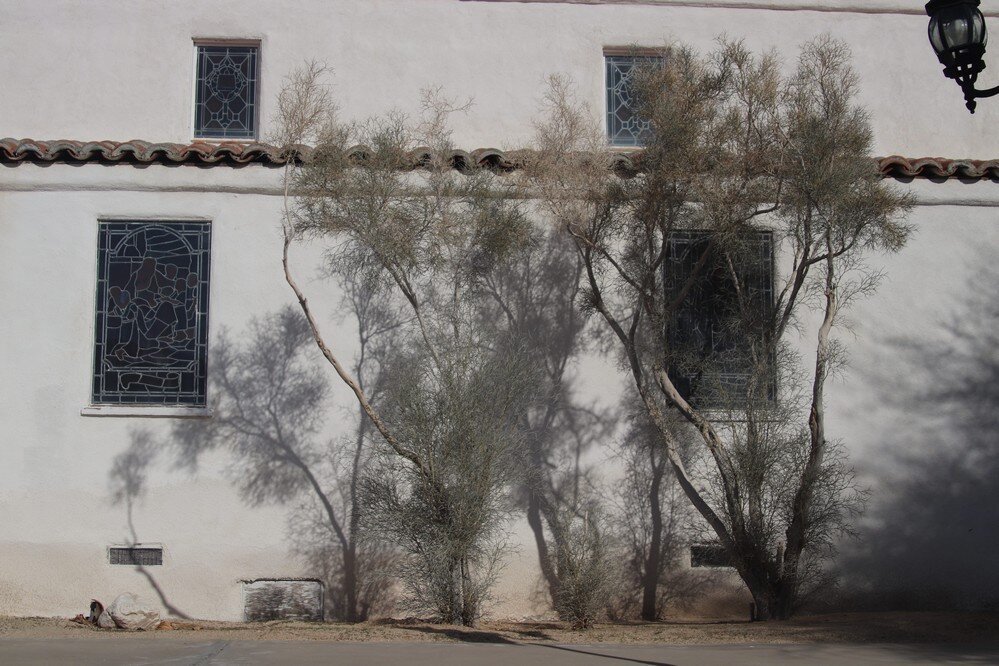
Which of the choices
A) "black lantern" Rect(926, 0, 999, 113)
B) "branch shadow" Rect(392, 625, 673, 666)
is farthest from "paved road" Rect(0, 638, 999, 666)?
"black lantern" Rect(926, 0, 999, 113)

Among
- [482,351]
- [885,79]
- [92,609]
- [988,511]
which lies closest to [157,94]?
[482,351]

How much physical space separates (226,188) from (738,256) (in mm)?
4654

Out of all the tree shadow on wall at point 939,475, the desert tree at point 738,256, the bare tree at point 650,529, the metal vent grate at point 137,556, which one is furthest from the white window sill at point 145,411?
the tree shadow on wall at point 939,475

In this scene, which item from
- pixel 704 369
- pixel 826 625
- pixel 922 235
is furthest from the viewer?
pixel 922 235

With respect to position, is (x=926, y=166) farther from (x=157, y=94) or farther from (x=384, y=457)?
(x=157, y=94)

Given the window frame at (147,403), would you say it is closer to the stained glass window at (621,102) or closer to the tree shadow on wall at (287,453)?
the tree shadow on wall at (287,453)

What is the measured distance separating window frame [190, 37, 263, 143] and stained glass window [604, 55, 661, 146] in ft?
11.3

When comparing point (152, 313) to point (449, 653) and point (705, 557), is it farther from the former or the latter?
point (705, 557)

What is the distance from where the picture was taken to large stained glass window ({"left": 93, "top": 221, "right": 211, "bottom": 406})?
966 cm

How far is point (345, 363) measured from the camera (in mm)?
9633

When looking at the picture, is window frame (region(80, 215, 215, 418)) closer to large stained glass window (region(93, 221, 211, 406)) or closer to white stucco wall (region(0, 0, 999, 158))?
large stained glass window (region(93, 221, 211, 406))

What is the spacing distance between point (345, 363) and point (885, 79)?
20.1 ft

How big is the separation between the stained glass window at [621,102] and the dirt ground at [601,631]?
4632 mm

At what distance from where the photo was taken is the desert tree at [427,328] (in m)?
8.46
